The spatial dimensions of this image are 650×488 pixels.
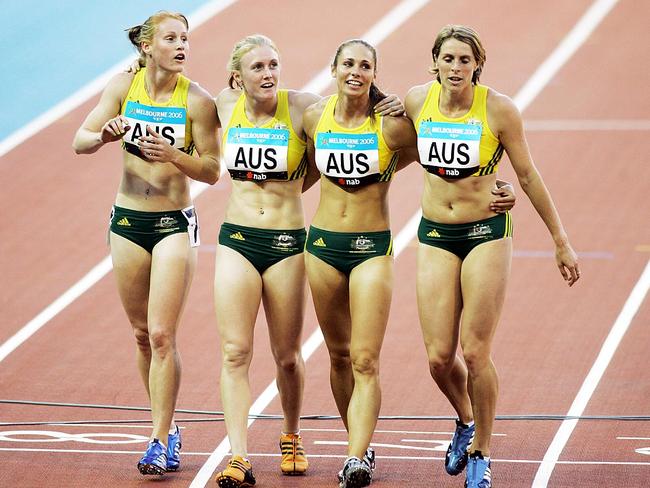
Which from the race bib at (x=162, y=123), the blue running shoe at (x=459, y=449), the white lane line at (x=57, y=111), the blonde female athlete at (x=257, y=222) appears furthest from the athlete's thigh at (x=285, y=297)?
the white lane line at (x=57, y=111)

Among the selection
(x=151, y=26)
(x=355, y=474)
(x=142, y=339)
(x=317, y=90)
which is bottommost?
(x=355, y=474)

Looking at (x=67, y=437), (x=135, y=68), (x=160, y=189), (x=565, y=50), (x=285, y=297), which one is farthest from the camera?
(x=565, y=50)

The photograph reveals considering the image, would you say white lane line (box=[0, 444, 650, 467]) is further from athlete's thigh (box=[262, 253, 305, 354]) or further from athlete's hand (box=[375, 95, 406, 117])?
athlete's hand (box=[375, 95, 406, 117])

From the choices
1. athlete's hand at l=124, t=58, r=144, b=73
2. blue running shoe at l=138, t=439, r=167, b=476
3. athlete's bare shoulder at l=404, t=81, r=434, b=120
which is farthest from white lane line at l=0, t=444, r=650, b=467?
athlete's hand at l=124, t=58, r=144, b=73

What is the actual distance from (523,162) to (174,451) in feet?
8.42

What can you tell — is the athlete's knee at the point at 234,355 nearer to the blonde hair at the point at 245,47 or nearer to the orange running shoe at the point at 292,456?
the orange running shoe at the point at 292,456

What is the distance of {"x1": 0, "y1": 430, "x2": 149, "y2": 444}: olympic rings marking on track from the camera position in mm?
8464

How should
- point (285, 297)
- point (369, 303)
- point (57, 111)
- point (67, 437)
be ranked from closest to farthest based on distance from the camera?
point (369, 303) < point (285, 297) < point (67, 437) < point (57, 111)

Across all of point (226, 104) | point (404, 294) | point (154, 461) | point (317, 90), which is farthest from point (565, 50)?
point (154, 461)

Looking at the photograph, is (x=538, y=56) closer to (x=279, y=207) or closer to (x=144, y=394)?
(x=144, y=394)

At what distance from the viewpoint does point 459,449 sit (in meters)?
7.66

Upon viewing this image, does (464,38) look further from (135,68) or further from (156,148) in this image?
(135,68)

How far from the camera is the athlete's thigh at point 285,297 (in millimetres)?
7551

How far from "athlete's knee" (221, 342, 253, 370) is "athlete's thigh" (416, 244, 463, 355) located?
1.00 meters
